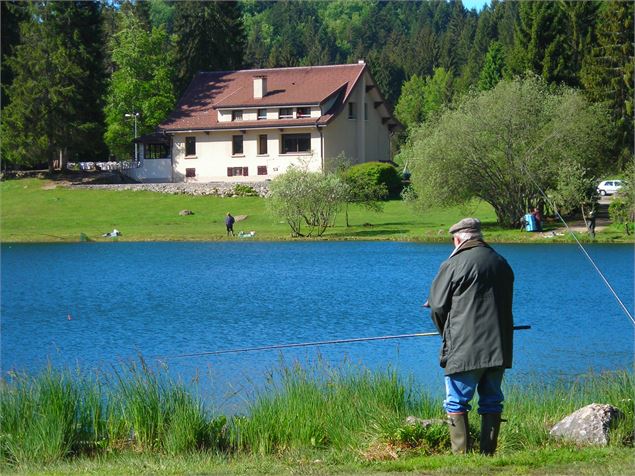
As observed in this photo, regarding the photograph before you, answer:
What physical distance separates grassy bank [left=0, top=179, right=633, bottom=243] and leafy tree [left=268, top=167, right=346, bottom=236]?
106 cm

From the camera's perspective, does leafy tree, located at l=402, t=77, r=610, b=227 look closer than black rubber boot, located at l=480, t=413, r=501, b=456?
No

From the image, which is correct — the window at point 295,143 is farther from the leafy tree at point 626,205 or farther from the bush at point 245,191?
the leafy tree at point 626,205

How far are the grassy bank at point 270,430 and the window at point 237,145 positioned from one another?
191ft

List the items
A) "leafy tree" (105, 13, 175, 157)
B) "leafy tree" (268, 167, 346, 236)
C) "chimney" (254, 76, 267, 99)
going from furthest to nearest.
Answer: "leafy tree" (105, 13, 175, 157) < "chimney" (254, 76, 267, 99) < "leafy tree" (268, 167, 346, 236)

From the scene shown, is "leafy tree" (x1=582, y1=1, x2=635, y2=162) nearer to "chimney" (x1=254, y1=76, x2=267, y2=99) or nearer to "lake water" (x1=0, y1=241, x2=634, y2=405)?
"chimney" (x1=254, y1=76, x2=267, y2=99)

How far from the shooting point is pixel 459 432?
9.24 meters

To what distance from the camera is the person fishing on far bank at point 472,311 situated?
8.80 meters

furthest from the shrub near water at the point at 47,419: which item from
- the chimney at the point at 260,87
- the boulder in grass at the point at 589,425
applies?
the chimney at the point at 260,87

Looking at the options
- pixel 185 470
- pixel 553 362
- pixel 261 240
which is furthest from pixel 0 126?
pixel 185 470

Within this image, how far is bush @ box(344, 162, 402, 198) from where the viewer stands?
58.8m

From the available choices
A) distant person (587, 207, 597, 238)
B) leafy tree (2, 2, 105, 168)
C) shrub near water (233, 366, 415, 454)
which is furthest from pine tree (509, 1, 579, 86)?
shrub near water (233, 366, 415, 454)

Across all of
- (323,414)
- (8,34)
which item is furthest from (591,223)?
(8,34)

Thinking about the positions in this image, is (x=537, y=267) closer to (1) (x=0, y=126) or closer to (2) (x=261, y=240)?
(2) (x=261, y=240)

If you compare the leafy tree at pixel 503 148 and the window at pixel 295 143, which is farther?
the window at pixel 295 143
